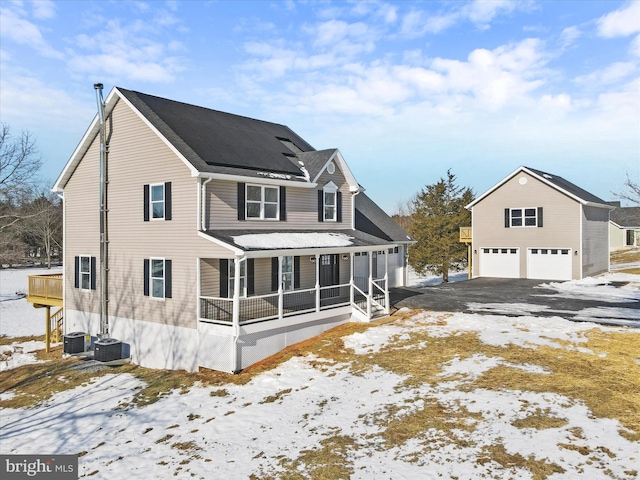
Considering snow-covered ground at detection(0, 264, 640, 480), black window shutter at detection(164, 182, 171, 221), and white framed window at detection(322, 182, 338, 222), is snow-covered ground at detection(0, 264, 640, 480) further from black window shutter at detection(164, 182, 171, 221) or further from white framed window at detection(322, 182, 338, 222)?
white framed window at detection(322, 182, 338, 222)

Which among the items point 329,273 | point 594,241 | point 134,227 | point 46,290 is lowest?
point 46,290

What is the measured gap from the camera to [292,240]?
18016mm

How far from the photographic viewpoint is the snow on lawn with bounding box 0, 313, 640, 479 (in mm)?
8664

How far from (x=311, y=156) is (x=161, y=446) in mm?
14487

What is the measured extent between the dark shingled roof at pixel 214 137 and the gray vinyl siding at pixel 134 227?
22.3 inches

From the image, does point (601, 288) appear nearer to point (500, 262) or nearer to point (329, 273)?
point (500, 262)

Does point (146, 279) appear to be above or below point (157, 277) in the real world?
below

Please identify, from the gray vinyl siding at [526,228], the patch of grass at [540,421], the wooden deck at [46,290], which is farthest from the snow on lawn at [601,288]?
the wooden deck at [46,290]

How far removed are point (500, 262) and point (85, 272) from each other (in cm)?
2696

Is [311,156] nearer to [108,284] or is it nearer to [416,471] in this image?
[108,284]

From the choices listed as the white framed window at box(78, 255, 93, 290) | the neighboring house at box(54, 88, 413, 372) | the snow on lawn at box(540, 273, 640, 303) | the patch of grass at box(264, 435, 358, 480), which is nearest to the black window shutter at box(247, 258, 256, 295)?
the neighboring house at box(54, 88, 413, 372)

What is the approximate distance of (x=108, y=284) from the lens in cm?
1983

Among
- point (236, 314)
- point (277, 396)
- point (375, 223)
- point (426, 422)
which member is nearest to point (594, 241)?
point (375, 223)

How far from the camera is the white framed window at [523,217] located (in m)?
32.5
